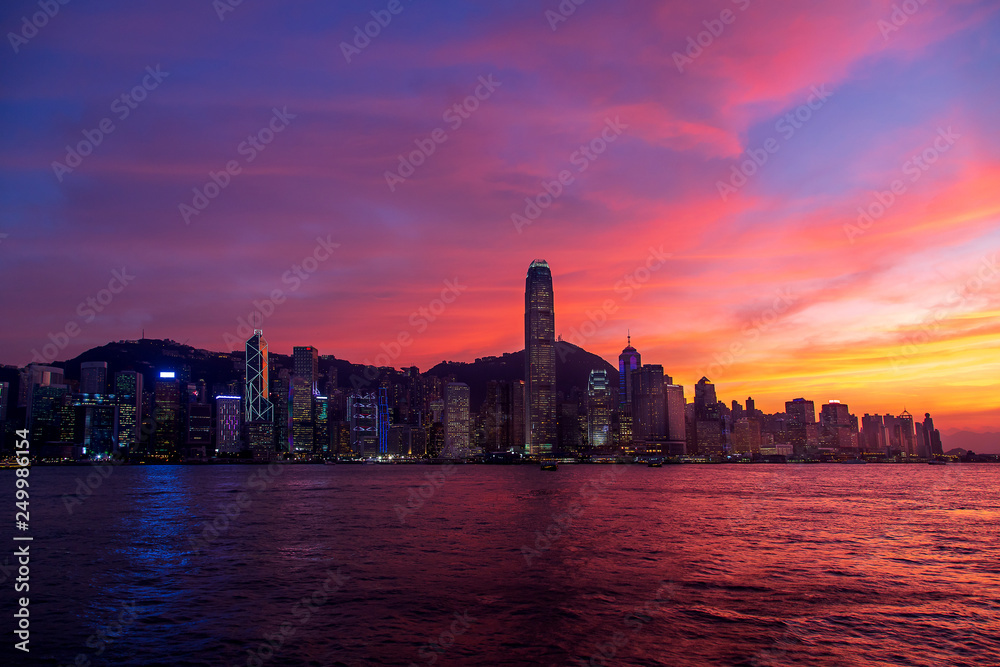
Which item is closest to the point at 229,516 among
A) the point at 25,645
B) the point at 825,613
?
the point at 25,645

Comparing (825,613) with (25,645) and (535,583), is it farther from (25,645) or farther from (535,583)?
(25,645)

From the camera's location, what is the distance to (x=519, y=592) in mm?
38125

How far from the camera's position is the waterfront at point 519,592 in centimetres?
2788

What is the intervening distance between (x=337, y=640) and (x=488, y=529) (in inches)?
1556

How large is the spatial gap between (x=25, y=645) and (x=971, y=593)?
4898cm

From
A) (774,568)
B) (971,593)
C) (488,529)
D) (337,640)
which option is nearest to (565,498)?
(488,529)

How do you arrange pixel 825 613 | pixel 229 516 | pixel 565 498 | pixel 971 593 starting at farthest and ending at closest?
pixel 565 498 → pixel 229 516 → pixel 971 593 → pixel 825 613

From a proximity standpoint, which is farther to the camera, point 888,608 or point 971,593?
point 971,593

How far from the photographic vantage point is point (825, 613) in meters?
33.2

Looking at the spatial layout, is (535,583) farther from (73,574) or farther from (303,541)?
(73,574)

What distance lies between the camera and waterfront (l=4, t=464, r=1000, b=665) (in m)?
27.9

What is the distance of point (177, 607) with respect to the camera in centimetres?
3506

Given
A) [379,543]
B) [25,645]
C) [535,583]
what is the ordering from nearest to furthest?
[25,645]
[535,583]
[379,543]

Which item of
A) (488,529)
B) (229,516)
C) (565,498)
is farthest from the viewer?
(565,498)
